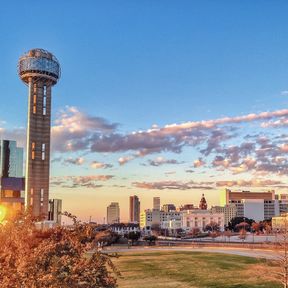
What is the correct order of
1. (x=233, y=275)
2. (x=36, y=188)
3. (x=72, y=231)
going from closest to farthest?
(x=72, y=231) < (x=233, y=275) < (x=36, y=188)

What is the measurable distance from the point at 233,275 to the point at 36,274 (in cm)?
3757

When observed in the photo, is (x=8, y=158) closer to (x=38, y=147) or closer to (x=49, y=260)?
(x=38, y=147)

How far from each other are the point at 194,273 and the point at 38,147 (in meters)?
115

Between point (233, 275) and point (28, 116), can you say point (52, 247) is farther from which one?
point (28, 116)

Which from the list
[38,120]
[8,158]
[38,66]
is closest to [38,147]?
[38,120]

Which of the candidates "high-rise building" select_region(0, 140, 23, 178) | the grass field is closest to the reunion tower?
"high-rise building" select_region(0, 140, 23, 178)

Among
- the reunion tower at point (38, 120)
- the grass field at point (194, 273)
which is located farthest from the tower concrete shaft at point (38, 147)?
the grass field at point (194, 273)

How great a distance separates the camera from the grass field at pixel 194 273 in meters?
45.1

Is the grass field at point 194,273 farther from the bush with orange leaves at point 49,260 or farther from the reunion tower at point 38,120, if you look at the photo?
the reunion tower at point 38,120

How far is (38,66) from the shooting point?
16212 cm

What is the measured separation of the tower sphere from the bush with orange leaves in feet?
485

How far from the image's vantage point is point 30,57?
164 meters

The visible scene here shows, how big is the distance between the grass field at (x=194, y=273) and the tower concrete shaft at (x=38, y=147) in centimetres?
9413

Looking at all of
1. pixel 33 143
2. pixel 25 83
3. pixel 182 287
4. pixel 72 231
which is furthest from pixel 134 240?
pixel 72 231
